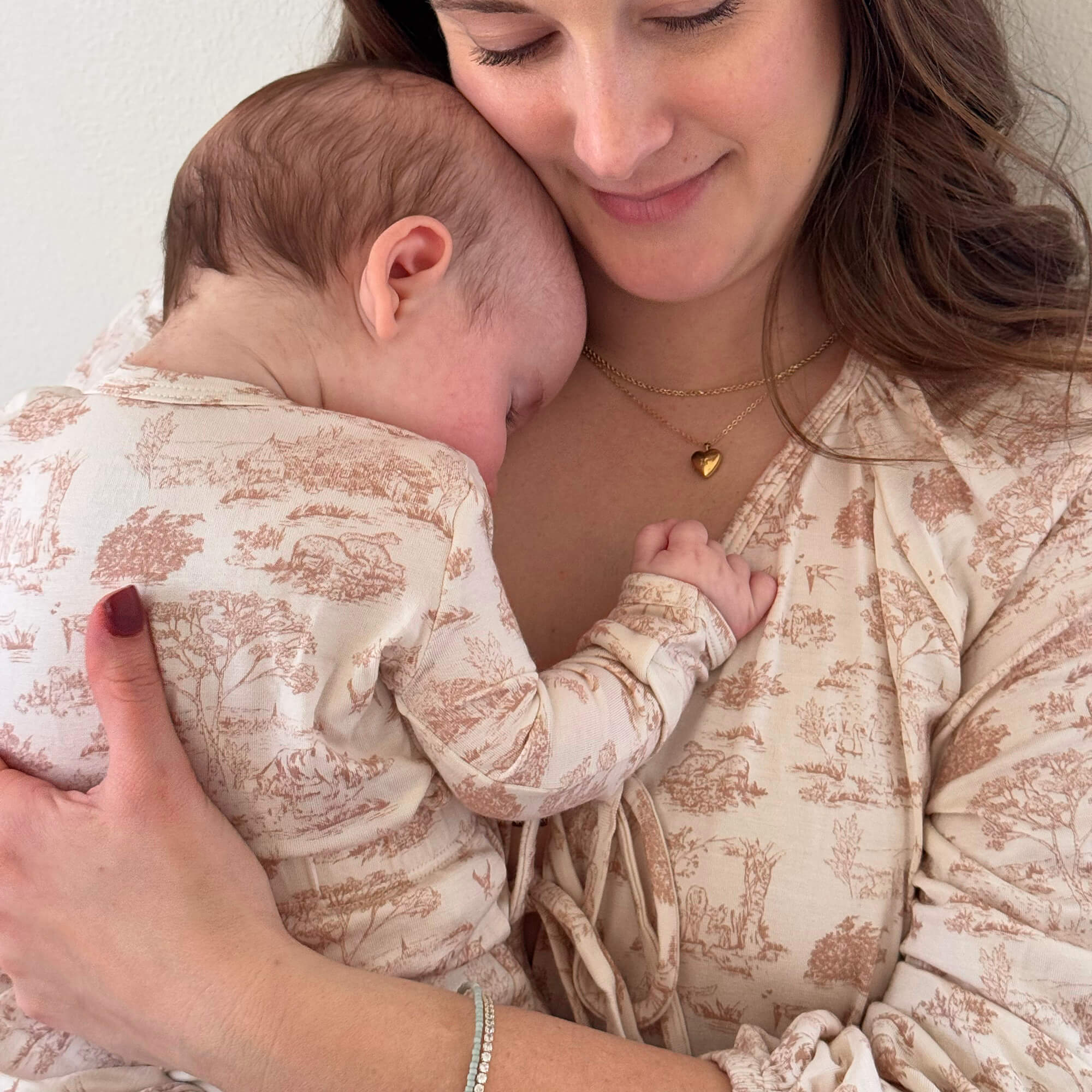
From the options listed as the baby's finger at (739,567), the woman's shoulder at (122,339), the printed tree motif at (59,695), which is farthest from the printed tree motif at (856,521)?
the woman's shoulder at (122,339)

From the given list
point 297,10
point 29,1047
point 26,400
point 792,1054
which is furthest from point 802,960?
point 297,10

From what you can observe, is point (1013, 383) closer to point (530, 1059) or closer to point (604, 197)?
point (604, 197)

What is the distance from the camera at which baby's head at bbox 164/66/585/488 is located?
1.24 metres

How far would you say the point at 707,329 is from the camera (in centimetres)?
158

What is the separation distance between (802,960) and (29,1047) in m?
0.81

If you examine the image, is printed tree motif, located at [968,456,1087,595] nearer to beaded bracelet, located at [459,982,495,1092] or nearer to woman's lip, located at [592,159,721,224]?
woman's lip, located at [592,159,721,224]

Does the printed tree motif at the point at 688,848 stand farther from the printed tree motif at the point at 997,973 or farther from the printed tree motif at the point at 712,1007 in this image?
the printed tree motif at the point at 997,973

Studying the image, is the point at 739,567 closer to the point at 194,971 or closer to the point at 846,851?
the point at 846,851

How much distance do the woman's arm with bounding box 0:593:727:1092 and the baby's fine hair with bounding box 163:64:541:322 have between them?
20.7 inches

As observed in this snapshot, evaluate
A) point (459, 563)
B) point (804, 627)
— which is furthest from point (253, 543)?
point (804, 627)

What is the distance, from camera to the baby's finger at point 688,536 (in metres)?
1.36

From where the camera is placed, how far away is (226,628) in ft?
3.46

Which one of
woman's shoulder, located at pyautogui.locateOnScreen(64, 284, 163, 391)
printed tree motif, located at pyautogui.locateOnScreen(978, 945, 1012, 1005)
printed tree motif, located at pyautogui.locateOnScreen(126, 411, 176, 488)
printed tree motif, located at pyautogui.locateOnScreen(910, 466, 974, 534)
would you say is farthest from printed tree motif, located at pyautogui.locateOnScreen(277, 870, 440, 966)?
woman's shoulder, located at pyautogui.locateOnScreen(64, 284, 163, 391)

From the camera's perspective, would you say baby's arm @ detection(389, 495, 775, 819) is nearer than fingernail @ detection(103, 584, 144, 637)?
No
